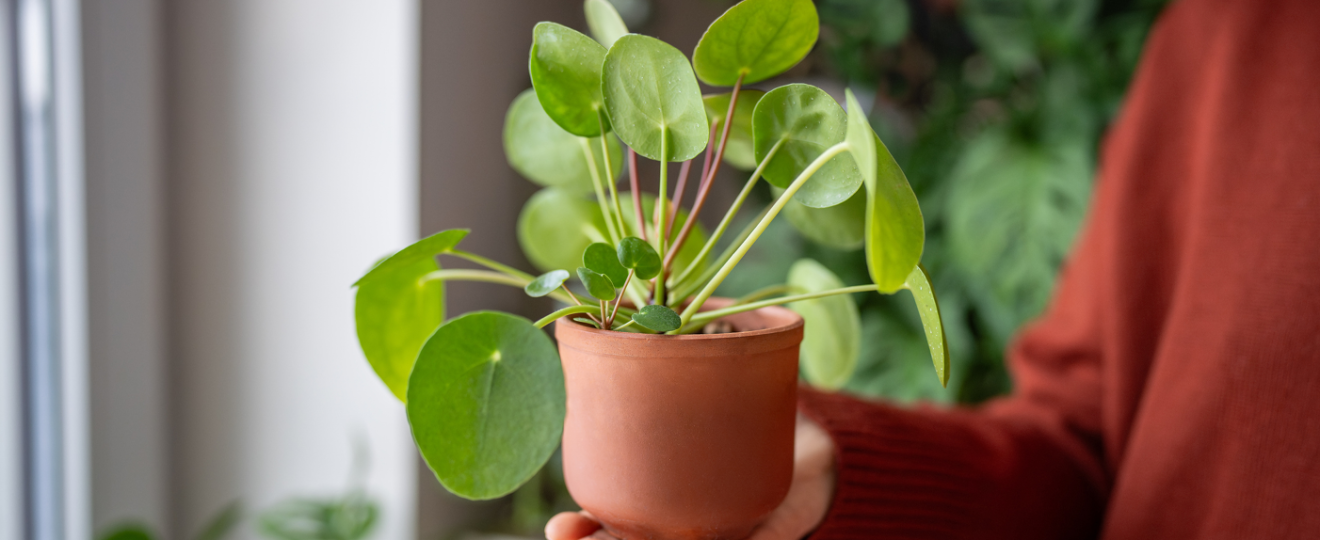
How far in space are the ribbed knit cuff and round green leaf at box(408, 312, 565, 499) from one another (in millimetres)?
216

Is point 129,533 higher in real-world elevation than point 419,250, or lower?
lower

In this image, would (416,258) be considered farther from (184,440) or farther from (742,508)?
(184,440)

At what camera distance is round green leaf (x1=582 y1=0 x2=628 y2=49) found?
41cm

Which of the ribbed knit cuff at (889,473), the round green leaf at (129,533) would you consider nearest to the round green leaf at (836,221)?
the ribbed knit cuff at (889,473)

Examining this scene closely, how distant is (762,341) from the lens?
1.23ft

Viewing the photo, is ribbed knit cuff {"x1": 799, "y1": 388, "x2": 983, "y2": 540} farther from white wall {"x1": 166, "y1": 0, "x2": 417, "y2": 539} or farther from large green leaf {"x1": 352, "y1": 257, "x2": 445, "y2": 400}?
white wall {"x1": 166, "y1": 0, "x2": 417, "y2": 539}

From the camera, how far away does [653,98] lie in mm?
373

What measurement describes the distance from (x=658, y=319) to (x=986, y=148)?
97 centimetres

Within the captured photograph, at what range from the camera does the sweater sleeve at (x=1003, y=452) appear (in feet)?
1.77

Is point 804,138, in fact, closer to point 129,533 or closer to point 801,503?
point 801,503

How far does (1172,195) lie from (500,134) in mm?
869

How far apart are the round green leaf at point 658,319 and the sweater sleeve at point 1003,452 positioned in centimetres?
23

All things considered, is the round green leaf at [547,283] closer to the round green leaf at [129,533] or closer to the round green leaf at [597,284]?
the round green leaf at [597,284]

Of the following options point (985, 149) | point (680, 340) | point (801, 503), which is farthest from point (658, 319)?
point (985, 149)
